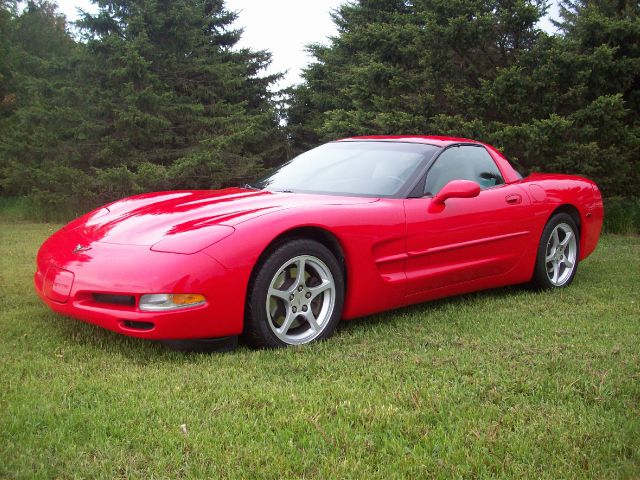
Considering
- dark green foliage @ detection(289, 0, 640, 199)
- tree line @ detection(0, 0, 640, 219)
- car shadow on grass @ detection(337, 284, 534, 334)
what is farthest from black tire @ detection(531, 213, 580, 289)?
dark green foliage @ detection(289, 0, 640, 199)

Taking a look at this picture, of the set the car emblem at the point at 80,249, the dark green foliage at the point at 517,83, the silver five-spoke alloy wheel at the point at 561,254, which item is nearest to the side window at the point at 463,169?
the silver five-spoke alloy wheel at the point at 561,254

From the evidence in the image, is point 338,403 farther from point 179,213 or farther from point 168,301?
point 179,213

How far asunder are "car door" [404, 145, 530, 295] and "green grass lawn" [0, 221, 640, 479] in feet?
1.46

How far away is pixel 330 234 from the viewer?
4.04m

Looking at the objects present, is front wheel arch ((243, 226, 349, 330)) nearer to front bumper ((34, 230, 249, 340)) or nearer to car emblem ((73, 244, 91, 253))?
front bumper ((34, 230, 249, 340))

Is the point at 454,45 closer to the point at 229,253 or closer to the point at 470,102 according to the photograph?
the point at 470,102

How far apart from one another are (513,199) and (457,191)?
3.24 feet

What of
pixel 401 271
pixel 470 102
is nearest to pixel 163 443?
pixel 401 271

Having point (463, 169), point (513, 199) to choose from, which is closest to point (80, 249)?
point (463, 169)

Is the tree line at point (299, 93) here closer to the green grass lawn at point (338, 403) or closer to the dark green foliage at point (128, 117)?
the dark green foliage at point (128, 117)

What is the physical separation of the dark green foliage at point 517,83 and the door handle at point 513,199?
580 centimetres

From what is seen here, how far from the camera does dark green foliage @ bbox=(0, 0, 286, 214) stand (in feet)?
50.4

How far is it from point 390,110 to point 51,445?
11742 millimetres

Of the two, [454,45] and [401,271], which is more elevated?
[454,45]
